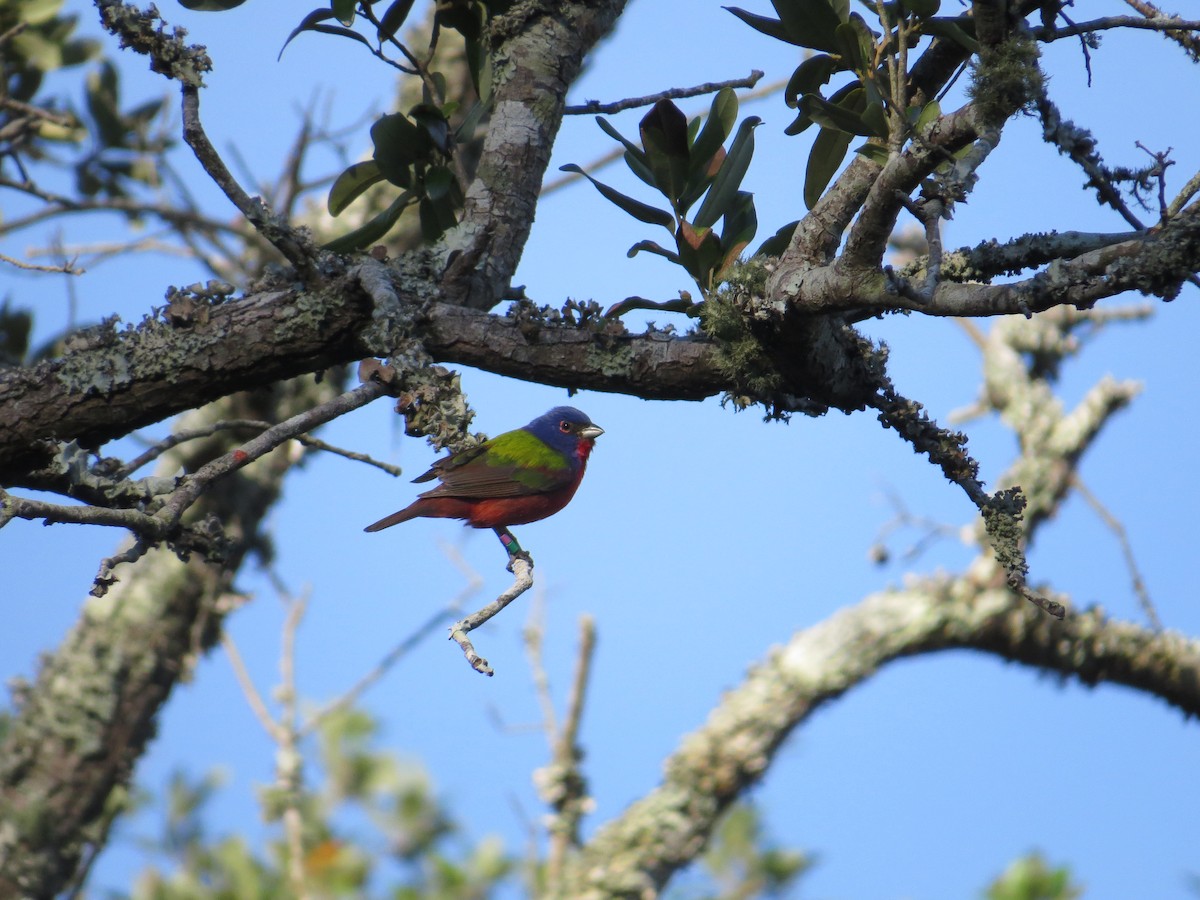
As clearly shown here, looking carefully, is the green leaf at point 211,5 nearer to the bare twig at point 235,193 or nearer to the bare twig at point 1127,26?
the bare twig at point 235,193

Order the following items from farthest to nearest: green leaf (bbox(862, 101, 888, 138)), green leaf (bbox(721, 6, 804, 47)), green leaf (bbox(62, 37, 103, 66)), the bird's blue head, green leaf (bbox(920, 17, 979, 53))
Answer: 1. green leaf (bbox(62, 37, 103, 66))
2. the bird's blue head
3. green leaf (bbox(721, 6, 804, 47))
4. green leaf (bbox(862, 101, 888, 138))
5. green leaf (bbox(920, 17, 979, 53))

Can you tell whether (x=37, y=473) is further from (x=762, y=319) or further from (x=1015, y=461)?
(x=1015, y=461)

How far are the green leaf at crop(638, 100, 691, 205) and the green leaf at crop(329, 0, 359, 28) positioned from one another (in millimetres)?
989

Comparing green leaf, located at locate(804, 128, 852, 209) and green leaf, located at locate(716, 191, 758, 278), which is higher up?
green leaf, located at locate(804, 128, 852, 209)

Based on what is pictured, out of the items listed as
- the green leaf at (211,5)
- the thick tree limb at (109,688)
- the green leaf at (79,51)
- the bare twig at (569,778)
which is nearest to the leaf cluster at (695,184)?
the green leaf at (211,5)

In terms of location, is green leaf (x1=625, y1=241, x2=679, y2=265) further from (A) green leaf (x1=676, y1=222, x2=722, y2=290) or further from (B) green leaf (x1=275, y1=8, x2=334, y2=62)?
(B) green leaf (x1=275, y1=8, x2=334, y2=62)

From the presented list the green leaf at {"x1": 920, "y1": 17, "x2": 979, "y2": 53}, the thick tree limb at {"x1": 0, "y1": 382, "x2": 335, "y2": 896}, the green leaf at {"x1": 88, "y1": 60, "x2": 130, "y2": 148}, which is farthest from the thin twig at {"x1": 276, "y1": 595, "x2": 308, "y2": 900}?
the green leaf at {"x1": 920, "y1": 17, "x2": 979, "y2": 53}

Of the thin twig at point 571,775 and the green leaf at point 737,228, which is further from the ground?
the thin twig at point 571,775

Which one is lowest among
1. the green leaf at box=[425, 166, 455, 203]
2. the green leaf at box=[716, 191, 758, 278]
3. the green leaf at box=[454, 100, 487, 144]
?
the green leaf at box=[716, 191, 758, 278]

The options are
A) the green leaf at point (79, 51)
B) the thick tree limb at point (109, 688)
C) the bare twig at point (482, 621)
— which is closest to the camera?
the bare twig at point (482, 621)

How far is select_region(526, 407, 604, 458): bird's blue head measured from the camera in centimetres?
335

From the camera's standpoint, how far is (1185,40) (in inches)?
83.3

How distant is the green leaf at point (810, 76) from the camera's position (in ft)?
8.82

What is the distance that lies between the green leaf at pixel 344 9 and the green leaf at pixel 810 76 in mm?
1285
